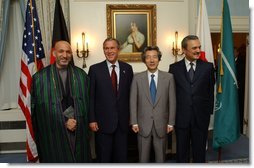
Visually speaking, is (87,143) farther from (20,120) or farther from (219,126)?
(20,120)

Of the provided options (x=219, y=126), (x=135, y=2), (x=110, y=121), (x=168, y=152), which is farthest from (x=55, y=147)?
(x=135, y=2)

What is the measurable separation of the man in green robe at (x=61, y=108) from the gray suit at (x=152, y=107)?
452 millimetres

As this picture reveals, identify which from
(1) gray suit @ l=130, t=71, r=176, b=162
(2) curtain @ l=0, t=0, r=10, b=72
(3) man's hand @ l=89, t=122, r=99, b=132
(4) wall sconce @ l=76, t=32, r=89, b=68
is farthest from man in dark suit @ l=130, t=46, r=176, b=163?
(2) curtain @ l=0, t=0, r=10, b=72

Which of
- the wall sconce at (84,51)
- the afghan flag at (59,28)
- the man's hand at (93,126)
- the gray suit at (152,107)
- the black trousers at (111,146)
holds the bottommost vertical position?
the black trousers at (111,146)

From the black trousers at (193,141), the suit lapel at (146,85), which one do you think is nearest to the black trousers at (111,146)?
the suit lapel at (146,85)

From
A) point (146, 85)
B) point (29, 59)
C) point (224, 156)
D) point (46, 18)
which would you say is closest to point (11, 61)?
point (46, 18)

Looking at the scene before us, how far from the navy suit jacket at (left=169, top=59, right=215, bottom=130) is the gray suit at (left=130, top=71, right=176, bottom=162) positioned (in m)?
0.09

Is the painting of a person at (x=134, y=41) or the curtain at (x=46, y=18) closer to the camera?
the curtain at (x=46, y=18)

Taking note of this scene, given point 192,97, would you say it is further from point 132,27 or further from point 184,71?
point 132,27

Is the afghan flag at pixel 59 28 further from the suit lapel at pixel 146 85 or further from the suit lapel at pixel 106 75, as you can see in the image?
the suit lapel at pixel 146 85

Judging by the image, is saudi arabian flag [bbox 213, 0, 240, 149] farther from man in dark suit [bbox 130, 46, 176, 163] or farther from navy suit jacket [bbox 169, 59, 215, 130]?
man in dark suit [bbox 130, 46, 176, 163]

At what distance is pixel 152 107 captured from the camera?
205 cm

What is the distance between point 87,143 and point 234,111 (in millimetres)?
1592

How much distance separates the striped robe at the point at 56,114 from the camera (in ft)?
7.02
